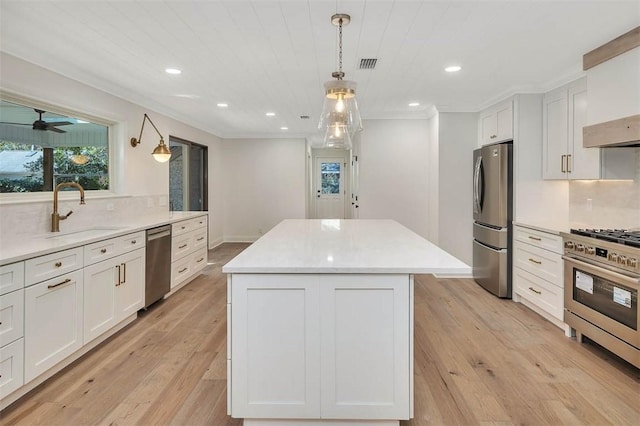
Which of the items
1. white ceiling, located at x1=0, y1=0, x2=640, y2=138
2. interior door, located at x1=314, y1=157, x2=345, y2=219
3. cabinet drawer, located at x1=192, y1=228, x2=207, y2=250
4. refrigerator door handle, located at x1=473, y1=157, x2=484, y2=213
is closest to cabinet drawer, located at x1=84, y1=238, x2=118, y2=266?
white ceiling, located at x1=0, y1=0, x2=640, y2=138

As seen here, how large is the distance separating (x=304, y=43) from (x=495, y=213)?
114 inches

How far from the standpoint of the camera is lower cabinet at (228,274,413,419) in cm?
181

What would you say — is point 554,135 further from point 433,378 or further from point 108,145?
point 108,145

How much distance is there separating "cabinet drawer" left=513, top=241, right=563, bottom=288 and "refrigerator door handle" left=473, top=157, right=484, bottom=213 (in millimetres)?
740

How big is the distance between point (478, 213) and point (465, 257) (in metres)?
0.73

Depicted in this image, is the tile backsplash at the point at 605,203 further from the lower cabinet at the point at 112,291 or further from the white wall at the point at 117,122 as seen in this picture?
the white wall at the point at 117,122

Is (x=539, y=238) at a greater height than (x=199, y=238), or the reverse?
(x=539, y=238)

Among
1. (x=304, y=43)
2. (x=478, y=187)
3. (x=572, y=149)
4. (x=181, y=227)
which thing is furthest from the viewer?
(x=478, y=187)

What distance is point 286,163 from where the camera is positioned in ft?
26.1

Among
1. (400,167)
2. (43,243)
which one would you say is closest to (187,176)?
(400,167)

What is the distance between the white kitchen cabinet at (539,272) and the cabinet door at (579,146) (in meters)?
0.63

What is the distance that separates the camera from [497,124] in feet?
14.8

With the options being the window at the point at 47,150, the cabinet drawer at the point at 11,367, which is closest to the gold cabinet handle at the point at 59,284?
the cabinet drawer at the point at 11,367

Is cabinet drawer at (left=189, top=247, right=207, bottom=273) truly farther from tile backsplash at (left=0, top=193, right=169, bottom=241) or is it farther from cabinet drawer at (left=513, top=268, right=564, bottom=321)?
cabinet drawer at (left=513, top=268, right=564, bottom=321)
